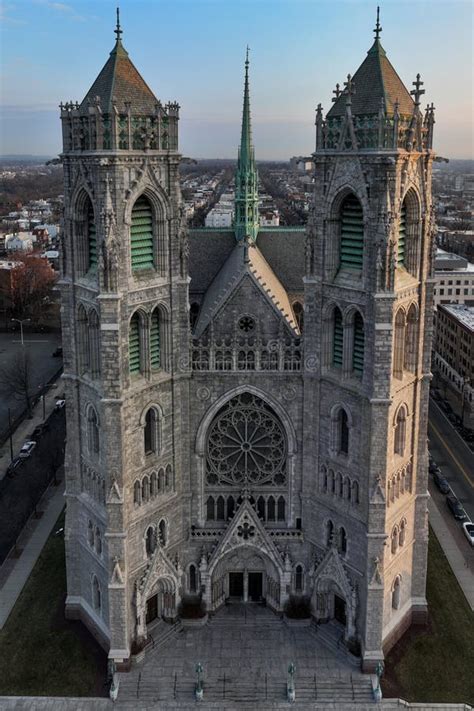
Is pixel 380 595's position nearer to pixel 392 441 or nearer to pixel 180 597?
pixel 392 441

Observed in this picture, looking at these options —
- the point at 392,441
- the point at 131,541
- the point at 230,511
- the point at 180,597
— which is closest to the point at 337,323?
the point at 392,441

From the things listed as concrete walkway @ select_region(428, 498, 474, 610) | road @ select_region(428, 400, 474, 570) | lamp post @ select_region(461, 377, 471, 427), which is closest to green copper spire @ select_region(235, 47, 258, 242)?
concrete walkway @ select_region(428, 498, 474, 610)

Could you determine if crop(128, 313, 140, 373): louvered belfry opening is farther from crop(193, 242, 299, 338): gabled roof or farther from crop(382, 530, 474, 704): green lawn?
crop(382, 530, 474, 704): green lawn

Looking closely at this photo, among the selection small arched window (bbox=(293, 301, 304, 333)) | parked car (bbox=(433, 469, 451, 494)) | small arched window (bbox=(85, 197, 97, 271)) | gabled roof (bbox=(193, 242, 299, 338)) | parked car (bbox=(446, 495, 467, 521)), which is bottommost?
parked car (bbox=(446, 495, 467, 521))

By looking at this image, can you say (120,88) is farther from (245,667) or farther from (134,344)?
(245,667)

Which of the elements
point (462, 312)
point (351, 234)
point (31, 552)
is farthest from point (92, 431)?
point (462, 312)

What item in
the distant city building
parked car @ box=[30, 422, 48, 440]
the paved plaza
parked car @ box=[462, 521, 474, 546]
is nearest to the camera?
the paved plaza

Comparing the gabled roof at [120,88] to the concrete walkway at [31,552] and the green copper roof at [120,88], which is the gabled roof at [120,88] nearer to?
the green copper roof at [120,88]
